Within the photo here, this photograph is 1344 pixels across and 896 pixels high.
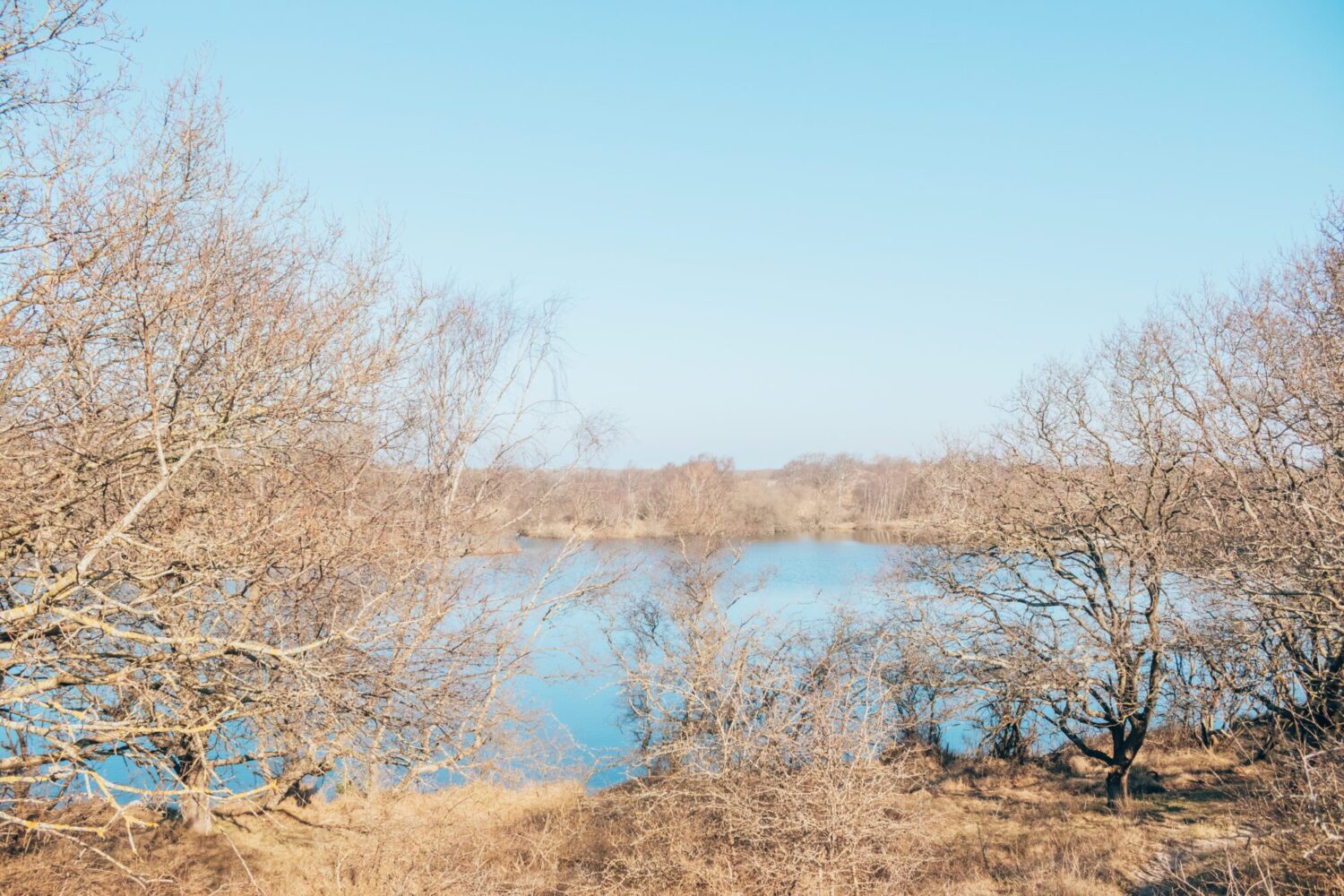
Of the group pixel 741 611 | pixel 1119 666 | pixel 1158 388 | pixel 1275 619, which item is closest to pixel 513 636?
pixel 1119 666

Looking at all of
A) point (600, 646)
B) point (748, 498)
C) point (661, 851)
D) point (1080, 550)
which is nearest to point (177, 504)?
point (661, 851)

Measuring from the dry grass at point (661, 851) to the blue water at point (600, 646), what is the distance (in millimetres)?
2988

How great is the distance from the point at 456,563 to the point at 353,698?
5552mm

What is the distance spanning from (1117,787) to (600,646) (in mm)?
13469

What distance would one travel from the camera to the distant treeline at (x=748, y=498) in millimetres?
15297

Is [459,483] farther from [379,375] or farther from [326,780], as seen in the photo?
[379,375]

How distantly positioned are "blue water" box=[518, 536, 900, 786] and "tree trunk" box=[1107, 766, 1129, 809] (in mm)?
4866

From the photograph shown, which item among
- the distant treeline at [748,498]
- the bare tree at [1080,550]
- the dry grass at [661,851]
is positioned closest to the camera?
the dry grass at [661,851]

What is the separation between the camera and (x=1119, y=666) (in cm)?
1190

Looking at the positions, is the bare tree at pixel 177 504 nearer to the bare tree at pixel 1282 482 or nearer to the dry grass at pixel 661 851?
the dry grass at pixel 661 851

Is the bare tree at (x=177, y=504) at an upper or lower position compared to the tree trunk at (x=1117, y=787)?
upper

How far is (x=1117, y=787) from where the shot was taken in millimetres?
12836

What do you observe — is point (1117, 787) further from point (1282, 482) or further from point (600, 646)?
point (600, 646)

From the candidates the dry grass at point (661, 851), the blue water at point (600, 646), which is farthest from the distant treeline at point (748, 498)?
the dry grass at point (661, 851)
